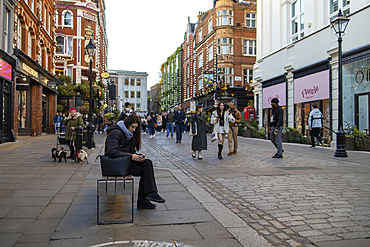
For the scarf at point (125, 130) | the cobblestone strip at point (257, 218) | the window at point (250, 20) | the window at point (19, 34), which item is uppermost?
the window at point (250, 20)

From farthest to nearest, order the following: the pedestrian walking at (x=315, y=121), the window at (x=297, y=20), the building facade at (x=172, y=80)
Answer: the building facade at (x=172, y=80), the window at (x=297, y=20), the pedestrian walking at (x=315, y=121)

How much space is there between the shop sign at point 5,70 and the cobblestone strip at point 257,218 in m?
12.6

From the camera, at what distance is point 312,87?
1881 cm

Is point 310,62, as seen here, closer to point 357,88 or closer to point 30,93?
point 357,88

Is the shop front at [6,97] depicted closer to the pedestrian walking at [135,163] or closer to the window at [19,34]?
the window at [19,34]

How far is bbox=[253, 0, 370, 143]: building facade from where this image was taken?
→ 15141 millimetres

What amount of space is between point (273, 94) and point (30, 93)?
16777 millimetres

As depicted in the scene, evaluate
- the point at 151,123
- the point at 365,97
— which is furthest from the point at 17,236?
the point at 151,123

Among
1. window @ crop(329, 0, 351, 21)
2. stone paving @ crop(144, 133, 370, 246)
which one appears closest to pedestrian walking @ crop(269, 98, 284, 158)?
stone paving @ crop(144, 133, 370, 246)

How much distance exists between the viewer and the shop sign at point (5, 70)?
15.6 m

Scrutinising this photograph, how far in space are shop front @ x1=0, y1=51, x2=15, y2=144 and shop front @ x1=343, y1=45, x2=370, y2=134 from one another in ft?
50.6

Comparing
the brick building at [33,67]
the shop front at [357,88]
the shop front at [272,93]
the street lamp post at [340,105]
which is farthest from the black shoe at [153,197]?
the shop front at [272,93]

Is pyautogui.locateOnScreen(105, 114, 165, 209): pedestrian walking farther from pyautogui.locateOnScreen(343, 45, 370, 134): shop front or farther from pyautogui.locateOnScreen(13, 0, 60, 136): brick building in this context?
pyautogui.locateOnScreen(13, 0, 60, 136): brick building

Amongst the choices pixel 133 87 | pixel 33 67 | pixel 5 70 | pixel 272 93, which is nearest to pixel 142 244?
pixel 5 70
